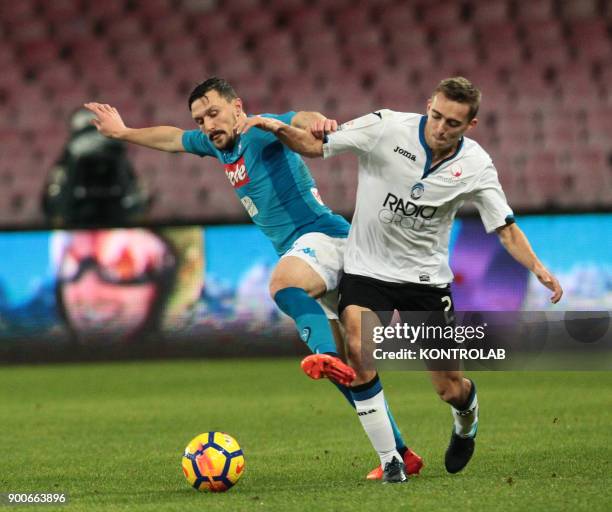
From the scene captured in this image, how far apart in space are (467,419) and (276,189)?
1.45 meters

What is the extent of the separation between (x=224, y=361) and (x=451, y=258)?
2.48m

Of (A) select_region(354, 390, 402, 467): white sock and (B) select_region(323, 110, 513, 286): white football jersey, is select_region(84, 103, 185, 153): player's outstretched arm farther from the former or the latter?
(A) select_region(354, 390, 402, 467): white sock

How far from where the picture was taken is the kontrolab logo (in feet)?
17.2

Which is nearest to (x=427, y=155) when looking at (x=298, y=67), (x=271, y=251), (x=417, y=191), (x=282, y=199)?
(x=417, y=191)

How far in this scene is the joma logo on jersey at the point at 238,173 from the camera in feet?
18.9

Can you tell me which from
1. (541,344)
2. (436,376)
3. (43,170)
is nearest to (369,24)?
(43,170)

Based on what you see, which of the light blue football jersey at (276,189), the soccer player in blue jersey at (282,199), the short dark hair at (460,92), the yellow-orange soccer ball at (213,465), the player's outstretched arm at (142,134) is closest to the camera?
the short dark hair at (460,92)

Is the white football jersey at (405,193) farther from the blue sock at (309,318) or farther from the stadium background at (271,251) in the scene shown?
the stadium background at (271,251)

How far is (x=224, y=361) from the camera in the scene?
11.7m

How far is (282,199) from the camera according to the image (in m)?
5.75

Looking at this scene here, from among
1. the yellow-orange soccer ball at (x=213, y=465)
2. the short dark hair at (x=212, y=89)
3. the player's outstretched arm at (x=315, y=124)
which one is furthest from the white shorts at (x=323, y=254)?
the yellow-orange soccer ball at (x=213, y=465)

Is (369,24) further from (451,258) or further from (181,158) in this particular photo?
(451,258)

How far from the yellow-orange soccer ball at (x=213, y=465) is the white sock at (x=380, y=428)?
59cm

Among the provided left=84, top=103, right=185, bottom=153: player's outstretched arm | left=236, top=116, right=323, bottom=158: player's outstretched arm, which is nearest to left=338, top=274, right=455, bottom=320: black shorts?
left=236, top=116, right=323, bottom=158: player's outstretched arm
